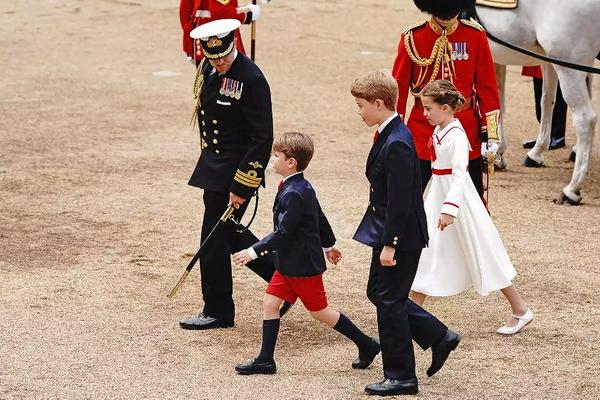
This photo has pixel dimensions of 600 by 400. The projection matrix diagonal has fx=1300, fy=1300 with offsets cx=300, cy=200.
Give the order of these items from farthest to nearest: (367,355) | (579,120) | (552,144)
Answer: (552,144)
(579,120)
(367,355)

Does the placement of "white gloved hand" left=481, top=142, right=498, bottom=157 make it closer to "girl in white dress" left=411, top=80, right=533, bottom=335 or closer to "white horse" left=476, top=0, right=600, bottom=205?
"girl in white dress" left=411, top=80, right=533, bottom=335

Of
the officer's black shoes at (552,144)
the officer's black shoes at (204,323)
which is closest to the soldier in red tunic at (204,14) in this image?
the officer's black shoes at (552,144)

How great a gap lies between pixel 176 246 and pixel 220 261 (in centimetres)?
123

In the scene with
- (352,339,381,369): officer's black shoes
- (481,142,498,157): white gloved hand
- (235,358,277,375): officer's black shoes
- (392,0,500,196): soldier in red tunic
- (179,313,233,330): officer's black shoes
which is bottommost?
(179,313,233,330): officer's black shoes

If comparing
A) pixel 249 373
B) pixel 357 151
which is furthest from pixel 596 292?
pixel 357 151

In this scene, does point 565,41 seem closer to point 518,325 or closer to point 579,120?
point 579,120

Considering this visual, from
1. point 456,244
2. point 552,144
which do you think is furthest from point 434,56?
point 552,144

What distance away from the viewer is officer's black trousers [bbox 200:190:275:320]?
5.68m

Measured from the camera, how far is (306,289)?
5152 mm

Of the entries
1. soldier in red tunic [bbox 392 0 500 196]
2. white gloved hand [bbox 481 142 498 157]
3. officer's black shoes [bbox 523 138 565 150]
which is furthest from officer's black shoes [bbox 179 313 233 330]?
officer's black shoes [bbox 523 138 565 150]

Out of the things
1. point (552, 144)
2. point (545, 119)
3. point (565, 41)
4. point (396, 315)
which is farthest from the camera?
point (552, 144)

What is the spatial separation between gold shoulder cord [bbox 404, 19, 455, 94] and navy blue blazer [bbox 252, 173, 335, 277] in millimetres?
1122

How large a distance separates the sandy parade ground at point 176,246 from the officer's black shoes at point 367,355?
0.04 meters

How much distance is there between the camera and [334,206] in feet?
25.3
